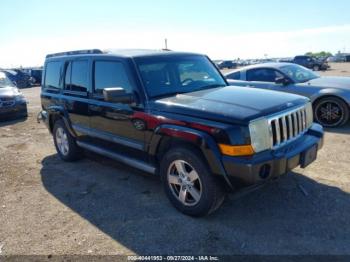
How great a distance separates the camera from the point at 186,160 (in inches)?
151

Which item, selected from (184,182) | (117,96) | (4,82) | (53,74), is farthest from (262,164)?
(4,82)

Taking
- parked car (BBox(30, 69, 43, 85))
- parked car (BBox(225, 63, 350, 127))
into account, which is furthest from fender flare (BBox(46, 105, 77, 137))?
parked car (BBox(30, 69, 43, 85))

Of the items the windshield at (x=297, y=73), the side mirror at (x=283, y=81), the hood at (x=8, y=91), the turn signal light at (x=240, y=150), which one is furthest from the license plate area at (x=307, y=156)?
the hood at (x=8, y=91)

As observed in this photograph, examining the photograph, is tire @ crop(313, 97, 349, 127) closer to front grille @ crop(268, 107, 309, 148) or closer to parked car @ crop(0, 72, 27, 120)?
front grille @ crop(268, 107, 309, 148)

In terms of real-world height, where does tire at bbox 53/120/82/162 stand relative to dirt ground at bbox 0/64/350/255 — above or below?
above

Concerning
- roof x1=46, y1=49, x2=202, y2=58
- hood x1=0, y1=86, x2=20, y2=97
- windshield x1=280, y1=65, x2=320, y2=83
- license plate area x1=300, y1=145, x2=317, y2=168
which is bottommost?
license plate area x1=300, y1=145, x2=317, y2=168

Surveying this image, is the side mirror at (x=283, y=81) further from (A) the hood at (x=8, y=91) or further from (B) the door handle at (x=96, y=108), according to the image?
(A) the hood at (x=8, y=91)

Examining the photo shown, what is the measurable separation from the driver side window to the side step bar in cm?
512

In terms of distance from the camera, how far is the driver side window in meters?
8.71

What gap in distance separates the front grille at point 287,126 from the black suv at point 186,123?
0.01 metres

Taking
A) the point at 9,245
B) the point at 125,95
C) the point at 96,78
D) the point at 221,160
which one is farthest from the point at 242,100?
the point at 9,245

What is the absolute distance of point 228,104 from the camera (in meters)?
3.86

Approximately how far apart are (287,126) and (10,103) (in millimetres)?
10328

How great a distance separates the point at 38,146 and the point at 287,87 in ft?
19.8
